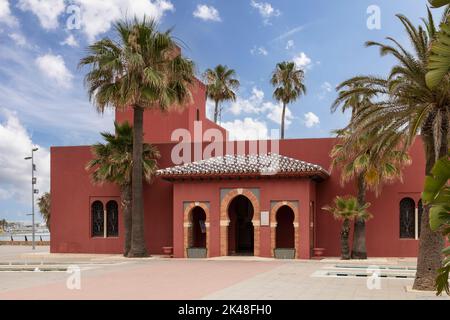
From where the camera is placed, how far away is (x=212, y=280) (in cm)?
1888

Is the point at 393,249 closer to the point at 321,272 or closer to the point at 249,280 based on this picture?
the point at 321,272

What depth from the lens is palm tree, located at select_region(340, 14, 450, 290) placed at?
50.4 feet

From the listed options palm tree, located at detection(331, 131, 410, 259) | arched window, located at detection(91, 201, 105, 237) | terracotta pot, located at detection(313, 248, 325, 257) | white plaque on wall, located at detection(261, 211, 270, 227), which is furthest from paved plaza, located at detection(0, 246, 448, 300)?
arched window, located at detection(91, 201, 105, 237)

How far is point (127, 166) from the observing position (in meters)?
29.6

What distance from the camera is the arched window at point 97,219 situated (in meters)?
32.4

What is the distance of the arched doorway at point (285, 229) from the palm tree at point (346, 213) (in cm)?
304

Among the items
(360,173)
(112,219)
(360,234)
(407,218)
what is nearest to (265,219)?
(360,234)

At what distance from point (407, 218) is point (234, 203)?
8432 mm

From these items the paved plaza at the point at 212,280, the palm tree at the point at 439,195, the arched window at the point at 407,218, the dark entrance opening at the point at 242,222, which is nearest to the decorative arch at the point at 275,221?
the paved plaza at the point at 212,280

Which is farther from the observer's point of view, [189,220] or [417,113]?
[189,220]

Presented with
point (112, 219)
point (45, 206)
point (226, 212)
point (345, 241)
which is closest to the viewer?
point (345, 241)

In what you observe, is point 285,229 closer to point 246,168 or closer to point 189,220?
point 246,168

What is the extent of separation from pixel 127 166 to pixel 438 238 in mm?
17044

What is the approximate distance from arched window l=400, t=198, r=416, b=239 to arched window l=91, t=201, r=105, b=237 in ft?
49.2
